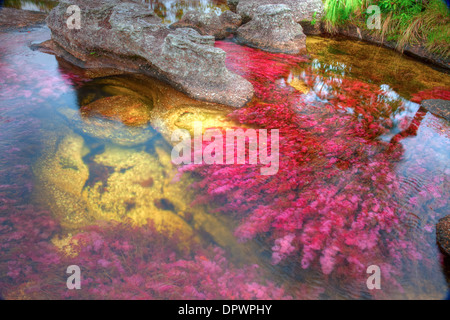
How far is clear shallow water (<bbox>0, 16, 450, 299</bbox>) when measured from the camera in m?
2.28

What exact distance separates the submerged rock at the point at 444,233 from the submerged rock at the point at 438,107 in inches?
125

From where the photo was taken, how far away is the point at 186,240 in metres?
2.69

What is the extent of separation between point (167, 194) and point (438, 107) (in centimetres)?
580

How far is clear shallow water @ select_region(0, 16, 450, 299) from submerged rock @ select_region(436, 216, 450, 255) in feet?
0.26

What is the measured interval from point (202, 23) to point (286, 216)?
769cm

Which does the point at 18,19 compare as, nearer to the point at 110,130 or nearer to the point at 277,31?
the point at 110,130

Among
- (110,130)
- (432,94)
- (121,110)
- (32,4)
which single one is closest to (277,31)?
(432,94)

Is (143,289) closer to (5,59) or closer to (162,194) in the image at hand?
(162,194)

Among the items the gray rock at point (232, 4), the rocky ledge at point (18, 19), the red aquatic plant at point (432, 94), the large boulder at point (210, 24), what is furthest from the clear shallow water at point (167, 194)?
the gray rock at point (232, 4)

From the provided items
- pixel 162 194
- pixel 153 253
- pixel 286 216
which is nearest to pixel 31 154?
pixel 162 194

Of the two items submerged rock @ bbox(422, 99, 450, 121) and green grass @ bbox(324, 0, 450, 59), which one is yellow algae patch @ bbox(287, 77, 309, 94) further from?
green grass @ bbox(324, 0, 450, 59)

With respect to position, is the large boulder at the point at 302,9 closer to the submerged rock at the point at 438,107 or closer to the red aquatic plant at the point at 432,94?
the red aquatic plant at the point at 432,94

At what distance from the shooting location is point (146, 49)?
17.3 ft
